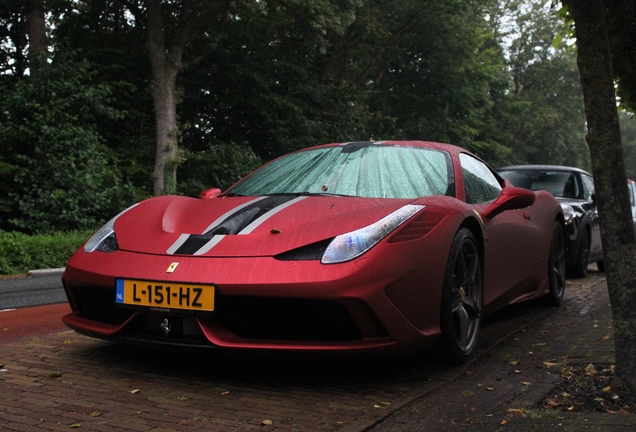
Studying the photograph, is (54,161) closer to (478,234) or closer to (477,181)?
(477,181)

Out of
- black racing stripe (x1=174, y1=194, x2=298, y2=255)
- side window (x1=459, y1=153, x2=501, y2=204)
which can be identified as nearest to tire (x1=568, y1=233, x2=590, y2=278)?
side window (x1=459, y1=153, x2=501, y2=204)

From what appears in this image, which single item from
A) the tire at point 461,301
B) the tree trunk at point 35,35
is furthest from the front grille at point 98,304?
the tree trunk at point 35,35

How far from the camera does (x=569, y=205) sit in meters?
8.98

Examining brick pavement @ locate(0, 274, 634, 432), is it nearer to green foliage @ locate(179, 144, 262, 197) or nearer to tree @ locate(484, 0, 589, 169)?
green foliage @ locate(179, 144, 262, 197)

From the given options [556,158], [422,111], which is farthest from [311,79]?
[556,158]

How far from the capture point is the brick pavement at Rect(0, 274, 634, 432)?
10.2 ft

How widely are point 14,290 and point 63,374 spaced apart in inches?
194

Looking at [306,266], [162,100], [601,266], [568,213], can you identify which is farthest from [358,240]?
[162,100]

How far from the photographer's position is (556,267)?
6.80 meters

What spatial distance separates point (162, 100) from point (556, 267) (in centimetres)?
1535

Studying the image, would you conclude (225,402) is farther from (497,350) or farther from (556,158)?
(556,158)

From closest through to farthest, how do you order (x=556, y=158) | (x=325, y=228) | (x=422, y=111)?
(x=325, y=228) < (x=422, y=111) < (x=556, y=158)

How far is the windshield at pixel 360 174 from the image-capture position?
4.45 metres

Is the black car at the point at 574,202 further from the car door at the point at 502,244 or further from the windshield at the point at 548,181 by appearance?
the car door at the point at 502,244
